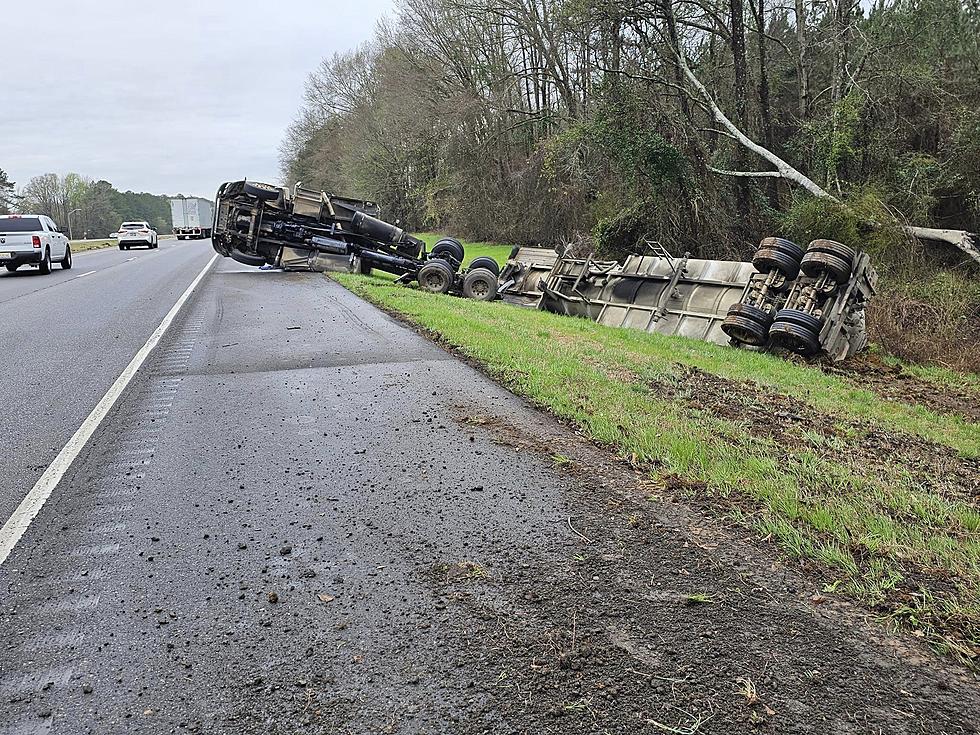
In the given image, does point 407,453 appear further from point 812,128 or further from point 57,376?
point 812,128

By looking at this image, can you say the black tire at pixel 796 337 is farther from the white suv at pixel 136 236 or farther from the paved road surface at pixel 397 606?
the white suv at pixel 136 236

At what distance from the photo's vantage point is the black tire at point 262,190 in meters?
20.3

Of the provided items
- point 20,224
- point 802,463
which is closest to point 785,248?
point 802,463

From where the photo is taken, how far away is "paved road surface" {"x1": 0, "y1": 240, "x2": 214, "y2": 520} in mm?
5863

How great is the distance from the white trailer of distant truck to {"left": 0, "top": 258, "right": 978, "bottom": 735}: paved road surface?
6059cm

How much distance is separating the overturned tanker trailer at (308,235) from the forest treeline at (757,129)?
6.86 m

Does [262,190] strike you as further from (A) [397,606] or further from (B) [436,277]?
(A) [397,606]

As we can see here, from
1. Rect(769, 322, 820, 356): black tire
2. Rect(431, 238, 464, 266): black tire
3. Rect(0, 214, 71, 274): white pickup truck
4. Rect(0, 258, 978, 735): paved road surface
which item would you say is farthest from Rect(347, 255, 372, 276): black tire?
Rect(0, 258, 978, 735): paved road surface

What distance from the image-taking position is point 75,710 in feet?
8.84

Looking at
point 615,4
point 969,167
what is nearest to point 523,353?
point 969,167

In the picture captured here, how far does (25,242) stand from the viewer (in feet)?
74.9

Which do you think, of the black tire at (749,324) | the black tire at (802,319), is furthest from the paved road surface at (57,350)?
the black tire at (802,319)

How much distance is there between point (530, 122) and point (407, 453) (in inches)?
1246

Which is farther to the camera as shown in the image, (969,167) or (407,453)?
(969,167)
